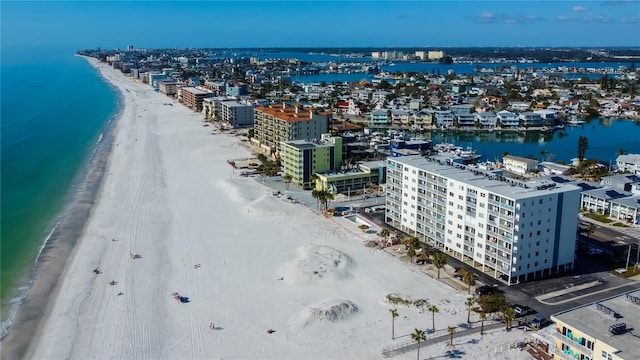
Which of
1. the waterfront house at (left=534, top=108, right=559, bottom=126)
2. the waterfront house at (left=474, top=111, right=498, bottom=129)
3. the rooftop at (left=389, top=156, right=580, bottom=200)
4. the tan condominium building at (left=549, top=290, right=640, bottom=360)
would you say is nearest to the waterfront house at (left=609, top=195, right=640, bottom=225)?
the rooftop at (left=389, top=156, right=580, bottom=200)

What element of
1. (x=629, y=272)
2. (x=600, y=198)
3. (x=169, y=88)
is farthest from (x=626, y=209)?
(x=169, y=88)

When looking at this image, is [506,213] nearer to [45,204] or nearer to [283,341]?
[283,341]

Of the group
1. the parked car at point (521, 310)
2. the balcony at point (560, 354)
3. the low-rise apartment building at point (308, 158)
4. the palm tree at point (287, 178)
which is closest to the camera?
the balcony at point (560, 354)

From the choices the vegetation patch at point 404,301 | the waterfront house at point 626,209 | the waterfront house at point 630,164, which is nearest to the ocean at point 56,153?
the waterfront house at point 630,164

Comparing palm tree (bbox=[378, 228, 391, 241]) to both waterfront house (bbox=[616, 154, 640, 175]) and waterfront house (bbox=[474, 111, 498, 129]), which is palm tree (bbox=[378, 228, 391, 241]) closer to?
waterfront house (bbox=[616, 154, 640, 175])

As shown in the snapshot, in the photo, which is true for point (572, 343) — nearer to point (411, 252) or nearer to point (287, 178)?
point (411, 252)

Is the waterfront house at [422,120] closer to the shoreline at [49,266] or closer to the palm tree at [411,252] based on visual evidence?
the shoreline at [49,266]

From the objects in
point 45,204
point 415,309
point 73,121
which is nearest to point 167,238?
point 45,204
